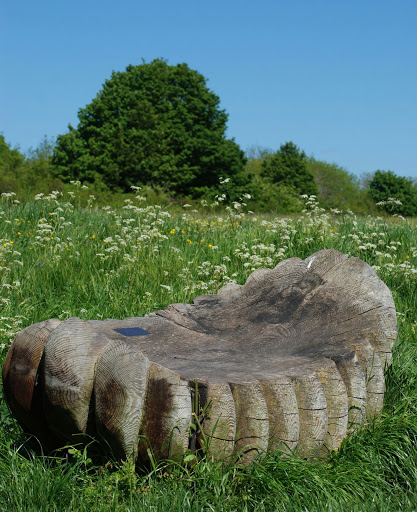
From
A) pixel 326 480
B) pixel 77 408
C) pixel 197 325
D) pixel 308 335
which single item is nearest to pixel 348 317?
pixel 308 335

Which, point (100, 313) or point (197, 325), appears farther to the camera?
point (100, 313)

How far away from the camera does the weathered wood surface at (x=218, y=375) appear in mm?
2758

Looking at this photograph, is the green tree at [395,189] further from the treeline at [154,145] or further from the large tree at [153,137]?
the large tree at [153,137]

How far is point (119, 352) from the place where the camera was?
9.20 feet

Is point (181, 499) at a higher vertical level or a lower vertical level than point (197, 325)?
lower

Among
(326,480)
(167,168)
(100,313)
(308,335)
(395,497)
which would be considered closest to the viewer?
(326,480)

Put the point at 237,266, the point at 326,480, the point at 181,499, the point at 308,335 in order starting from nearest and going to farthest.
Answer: the point at 181,499 < the point at 326,480 < the point at 308,335 < the point at 237,266

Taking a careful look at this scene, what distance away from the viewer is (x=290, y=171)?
164 ft

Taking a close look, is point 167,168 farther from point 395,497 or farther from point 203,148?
point 395,497

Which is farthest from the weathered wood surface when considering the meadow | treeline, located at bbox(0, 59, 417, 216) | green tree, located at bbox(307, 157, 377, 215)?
green tree, located at bbox(307, 157, 377, 215)

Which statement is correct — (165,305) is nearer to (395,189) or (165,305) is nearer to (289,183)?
(289,183)

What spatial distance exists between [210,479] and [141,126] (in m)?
35.1

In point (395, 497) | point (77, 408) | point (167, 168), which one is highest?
point (167, 168)

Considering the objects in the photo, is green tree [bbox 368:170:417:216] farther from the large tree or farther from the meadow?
the meadow
